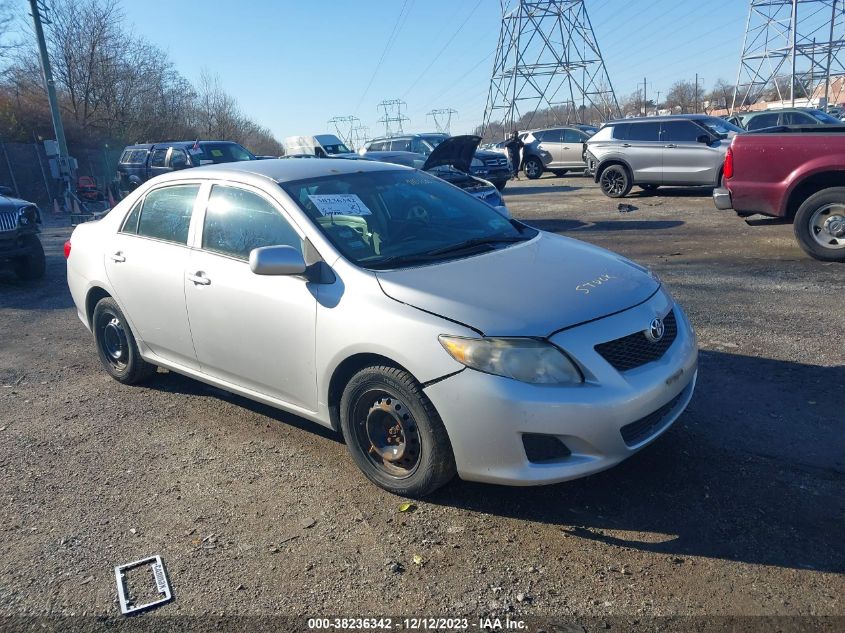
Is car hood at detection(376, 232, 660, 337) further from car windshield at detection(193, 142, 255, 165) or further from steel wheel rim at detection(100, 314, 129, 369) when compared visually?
car windshield at detection(193, 142, 255, 165)

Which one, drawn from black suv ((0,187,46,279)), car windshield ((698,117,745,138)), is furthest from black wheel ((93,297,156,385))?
car windshield ((698,117,745,138))

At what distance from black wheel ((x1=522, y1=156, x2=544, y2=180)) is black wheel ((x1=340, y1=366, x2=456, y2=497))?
74.1ft

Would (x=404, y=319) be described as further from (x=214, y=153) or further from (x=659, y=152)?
(x=214, y=153)

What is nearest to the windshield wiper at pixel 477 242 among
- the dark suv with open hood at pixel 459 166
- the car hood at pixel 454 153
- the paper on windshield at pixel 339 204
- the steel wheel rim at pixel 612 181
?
the paper on windshield at pixel 339 204

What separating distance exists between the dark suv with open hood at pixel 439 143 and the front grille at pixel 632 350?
12.4 metres

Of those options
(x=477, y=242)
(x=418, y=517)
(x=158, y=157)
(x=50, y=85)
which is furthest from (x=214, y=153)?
(x=418, y=517)

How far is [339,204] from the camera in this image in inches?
164

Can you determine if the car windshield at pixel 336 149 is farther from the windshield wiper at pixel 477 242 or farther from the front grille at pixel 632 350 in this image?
the front grille at pixel 632 350

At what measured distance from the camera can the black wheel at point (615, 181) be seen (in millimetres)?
15820

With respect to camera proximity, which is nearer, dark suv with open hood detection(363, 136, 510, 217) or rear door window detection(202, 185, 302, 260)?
rear door window detection(202, 185, 302, 260)

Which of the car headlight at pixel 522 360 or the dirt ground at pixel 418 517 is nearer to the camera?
the dirt ground at pixel 418 517

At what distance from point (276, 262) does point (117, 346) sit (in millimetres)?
2485

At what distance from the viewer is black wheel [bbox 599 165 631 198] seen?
1582 centimetres

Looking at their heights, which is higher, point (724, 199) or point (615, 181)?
point (724, 199)
